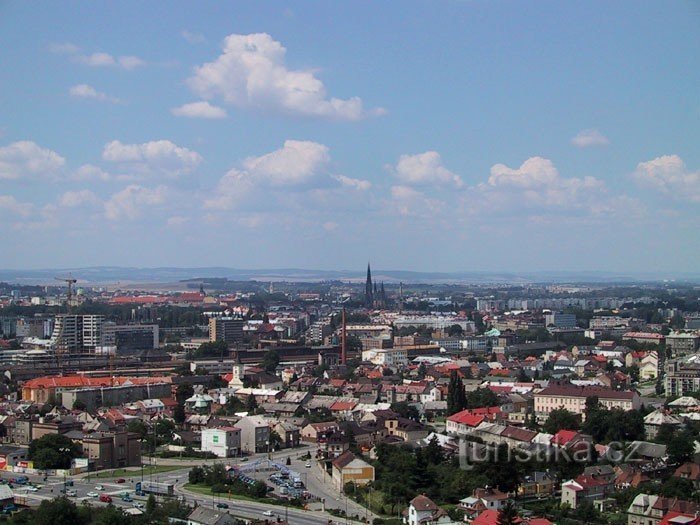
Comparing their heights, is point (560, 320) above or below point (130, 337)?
above

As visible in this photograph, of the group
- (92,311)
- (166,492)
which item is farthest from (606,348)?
(92,311)

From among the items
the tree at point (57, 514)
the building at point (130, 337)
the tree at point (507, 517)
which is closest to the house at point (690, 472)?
the tree at point (507, 517)

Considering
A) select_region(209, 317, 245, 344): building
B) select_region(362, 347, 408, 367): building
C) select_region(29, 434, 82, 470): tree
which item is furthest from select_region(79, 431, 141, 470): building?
select_region(209, 317, 245, 344): building

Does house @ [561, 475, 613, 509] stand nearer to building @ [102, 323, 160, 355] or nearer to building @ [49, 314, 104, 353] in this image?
building @ [49, 314, 104, 353]

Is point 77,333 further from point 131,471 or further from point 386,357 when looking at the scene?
point 131,471

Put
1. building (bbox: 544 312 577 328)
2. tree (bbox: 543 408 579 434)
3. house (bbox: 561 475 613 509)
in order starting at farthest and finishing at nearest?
building (bbox: 544 312 577 328) → tree (bbox: 543 408 579 434) → house (bbox: 561 475 613 509)

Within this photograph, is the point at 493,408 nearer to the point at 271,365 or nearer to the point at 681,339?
the point at 271,365

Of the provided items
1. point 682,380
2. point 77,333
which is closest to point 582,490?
point 682,380

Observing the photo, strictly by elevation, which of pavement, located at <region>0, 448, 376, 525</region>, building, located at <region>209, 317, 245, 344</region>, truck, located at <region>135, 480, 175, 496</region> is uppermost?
building, located at <region>209, 317, 245, 344</region>
